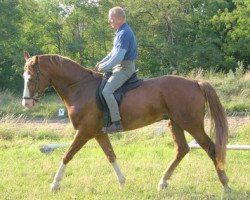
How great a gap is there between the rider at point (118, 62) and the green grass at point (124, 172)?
1031 millimetres

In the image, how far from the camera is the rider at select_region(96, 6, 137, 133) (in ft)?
23.0

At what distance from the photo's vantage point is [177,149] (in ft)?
24.6

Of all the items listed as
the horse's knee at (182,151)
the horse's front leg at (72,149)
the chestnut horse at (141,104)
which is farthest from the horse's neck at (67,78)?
the horse's knee at (182,151)

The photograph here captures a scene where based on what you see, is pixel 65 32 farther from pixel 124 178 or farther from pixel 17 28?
pixel 124 178

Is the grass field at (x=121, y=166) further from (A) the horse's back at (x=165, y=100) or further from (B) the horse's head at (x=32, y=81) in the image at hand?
(B) the horse's head at (x=32, y=81)

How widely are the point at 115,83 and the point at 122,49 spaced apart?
53cm

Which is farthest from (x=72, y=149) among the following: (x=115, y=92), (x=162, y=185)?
(x=162, y=185)

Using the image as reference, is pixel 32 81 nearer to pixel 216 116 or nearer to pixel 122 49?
pixel 122 49

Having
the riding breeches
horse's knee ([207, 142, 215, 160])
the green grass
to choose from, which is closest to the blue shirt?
the riding breeches

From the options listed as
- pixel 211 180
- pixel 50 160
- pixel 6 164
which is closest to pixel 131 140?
pixel 50 160

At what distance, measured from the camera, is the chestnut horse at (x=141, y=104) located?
7.08 m

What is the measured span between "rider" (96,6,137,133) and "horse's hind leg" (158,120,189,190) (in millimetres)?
907

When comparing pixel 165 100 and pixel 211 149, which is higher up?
pixel 165 100

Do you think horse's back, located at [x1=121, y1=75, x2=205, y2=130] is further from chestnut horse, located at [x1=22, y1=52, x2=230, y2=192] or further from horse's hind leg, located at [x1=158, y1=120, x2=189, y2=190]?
horse's hind leg, located at [x1=158, y1=120, x2=189, y2=190]
